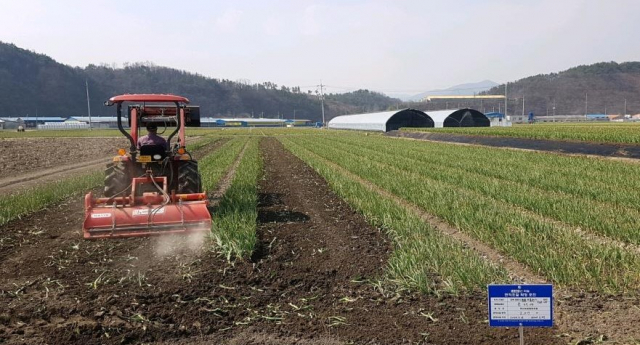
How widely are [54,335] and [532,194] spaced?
28.8 ft

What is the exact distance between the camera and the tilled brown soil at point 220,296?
4156 millimetres

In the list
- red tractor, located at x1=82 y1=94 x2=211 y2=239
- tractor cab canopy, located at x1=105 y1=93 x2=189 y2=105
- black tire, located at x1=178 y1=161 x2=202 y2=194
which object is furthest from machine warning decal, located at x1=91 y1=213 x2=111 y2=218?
tractor cab canopy, located at x1=105 y1=93 x2=189 y2=105

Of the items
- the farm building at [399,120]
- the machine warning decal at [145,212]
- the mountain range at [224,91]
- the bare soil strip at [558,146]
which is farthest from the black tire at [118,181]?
the mountain range at [224,91]

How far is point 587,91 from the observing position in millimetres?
149875

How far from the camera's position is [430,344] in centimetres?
390

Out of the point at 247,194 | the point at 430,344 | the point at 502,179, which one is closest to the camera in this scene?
the point at 430,344

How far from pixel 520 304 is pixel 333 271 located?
2929 millimetres

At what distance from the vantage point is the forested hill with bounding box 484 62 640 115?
14238 cm

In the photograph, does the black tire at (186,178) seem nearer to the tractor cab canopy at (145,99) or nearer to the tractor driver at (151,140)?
the tractor driver at (151,140)

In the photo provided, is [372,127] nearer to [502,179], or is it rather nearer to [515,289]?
[502,179]

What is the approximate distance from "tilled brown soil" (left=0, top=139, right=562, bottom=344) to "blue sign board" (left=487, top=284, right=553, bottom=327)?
3.11 ft

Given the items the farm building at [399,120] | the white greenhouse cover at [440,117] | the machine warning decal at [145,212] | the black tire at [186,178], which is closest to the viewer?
the machine warning decal at [145,212]

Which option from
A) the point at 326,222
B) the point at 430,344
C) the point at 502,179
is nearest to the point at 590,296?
the point at 430,344

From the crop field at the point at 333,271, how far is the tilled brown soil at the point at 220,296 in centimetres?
2
